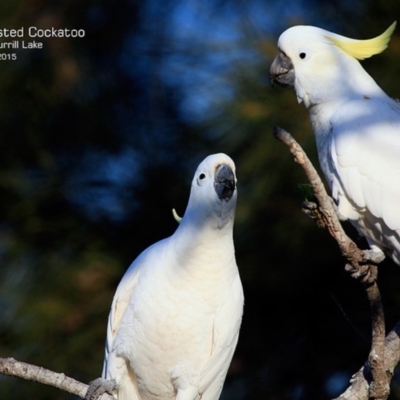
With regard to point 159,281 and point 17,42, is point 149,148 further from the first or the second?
point 159,281

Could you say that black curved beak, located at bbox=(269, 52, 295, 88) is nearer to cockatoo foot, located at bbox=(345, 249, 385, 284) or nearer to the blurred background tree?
the blurred background tree

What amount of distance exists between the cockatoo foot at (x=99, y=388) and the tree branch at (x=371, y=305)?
68 cm

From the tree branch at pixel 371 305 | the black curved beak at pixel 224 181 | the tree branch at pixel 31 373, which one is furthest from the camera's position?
the black curved beak at pixel 224 181

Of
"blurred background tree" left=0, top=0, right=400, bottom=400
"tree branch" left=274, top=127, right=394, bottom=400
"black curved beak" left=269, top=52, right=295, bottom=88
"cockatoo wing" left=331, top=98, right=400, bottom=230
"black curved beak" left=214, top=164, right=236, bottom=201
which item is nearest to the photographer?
"tree branch" left=274, top=127, right=394, bottom=400

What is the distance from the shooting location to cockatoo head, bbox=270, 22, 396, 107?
263cm

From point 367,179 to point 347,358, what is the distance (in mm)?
863

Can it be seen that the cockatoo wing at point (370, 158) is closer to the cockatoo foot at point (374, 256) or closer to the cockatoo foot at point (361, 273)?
the cockatoo foot at point (374, 256)

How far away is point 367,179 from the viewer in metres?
2.44

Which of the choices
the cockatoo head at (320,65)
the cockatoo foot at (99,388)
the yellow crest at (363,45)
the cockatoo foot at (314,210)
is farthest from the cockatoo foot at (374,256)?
the cockatoo foot at (99,388)

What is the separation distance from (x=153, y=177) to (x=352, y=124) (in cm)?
98

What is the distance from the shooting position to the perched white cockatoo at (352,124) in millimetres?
2432

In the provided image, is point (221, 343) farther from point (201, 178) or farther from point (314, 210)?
point (314, 210)

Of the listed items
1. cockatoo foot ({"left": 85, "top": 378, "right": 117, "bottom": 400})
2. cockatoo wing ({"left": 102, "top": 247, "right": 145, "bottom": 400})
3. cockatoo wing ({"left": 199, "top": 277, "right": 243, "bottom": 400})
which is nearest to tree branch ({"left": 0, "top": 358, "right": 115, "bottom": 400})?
cockatoo foot ({"left": 85, "top": 378, "right": 117, "bottom": 400})

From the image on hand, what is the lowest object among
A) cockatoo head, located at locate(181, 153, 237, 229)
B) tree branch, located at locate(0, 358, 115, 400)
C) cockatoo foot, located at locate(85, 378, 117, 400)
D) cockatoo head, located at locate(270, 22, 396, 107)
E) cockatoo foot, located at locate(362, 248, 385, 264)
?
cockatoo foot, located at locate(85, 378, 117, 400)
